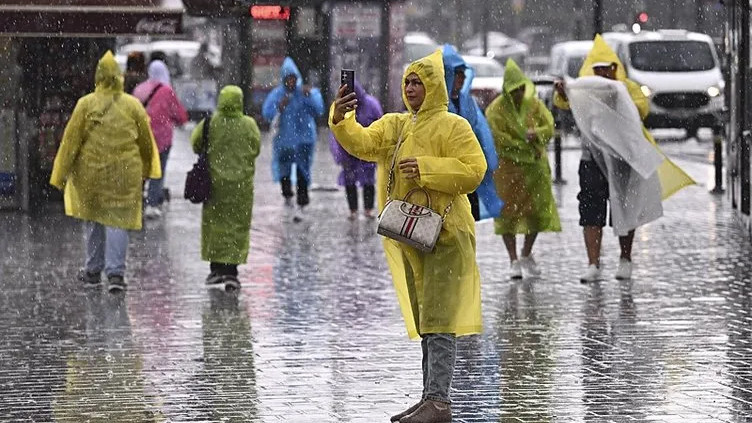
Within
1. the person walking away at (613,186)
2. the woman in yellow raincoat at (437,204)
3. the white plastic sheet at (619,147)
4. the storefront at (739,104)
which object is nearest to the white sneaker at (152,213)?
the storefront at (739,104)

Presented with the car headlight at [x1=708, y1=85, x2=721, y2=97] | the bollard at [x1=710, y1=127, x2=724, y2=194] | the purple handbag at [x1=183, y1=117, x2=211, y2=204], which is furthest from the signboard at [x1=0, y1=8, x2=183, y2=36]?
the car headlight at [x1=708, y1=85, x2=721, y2=97]

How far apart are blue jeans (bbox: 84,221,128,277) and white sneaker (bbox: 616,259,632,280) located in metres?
3.60

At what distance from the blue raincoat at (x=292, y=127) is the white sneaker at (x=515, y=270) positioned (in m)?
6.44

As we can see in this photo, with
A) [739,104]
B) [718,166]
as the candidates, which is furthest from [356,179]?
[718,166]

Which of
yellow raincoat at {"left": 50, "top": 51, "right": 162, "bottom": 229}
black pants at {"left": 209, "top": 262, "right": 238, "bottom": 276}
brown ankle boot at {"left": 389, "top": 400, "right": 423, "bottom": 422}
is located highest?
yellow raincoat at {"left": 50, "top": 51, "right": 162, "bottom": 229}

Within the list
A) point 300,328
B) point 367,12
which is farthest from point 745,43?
point 367,12

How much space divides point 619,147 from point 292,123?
7285 mm

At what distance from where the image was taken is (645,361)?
9.89 metres

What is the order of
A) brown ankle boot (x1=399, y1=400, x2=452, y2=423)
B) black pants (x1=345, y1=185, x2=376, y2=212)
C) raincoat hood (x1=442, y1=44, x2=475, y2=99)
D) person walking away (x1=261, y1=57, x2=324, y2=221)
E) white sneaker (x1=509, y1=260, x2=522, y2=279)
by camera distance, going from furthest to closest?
person walking away (x1=261, y1=57, x2=324, y2=221) < black pants (x1=345, y1=185, x2=376, y2=212) < white sneaker (x1=509, y1=260, x2=522, y2=279) < raincoat hood (x1=442, y1=44, x2=475, y2=99) < brown ankle boot (x1=399, y1=400, x2=452, y2=423)

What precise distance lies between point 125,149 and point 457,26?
6678 centimetres

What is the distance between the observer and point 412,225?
833 centimetres

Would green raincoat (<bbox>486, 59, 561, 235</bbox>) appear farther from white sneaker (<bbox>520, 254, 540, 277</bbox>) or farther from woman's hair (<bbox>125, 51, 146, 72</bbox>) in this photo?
woman's hair (<bbox>125, 51, 146, 72</bbox>)

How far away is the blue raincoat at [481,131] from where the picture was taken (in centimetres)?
1298

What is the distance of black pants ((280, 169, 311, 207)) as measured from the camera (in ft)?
65.4
